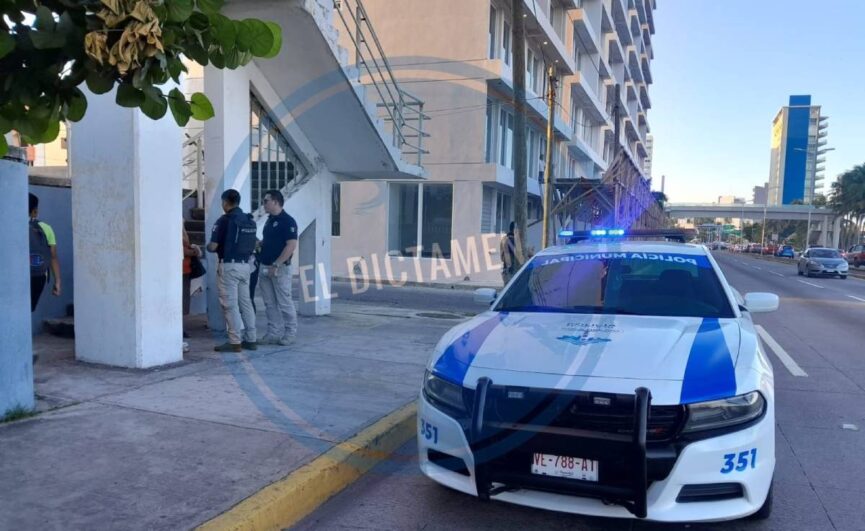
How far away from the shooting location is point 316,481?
12.6ft

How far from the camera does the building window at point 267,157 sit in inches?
362

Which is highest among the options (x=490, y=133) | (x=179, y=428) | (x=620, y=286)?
(x=490, y=133)

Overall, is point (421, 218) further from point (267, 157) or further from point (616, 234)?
point (616, 234)

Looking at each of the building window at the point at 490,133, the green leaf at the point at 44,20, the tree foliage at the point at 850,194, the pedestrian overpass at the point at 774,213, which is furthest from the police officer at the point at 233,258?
the tree foliage at the point at 850,194

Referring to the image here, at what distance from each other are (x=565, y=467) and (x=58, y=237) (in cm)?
751

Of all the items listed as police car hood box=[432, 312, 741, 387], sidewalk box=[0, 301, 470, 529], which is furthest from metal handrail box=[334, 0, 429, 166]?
police car hood box=[432, 312, 741, 387]

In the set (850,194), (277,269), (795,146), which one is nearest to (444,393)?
(277,269)

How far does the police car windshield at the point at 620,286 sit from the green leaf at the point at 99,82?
3278mm

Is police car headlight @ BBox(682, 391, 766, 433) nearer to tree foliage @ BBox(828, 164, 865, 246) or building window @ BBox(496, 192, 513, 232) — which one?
building window @ BBox(496, 192, 513, 232)

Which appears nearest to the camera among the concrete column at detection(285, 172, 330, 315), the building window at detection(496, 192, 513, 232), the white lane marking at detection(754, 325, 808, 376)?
the white lane marking at detection(754, 325, 808, 376)

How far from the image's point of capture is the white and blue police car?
293cm

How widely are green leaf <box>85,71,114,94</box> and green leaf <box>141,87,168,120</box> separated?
0.10 m

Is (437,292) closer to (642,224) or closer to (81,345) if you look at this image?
(81,345)

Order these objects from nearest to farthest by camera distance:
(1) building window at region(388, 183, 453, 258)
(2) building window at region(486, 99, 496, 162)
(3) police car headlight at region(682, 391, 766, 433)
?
1. (3) police car headlight at region(682, 391, 766, 433)
2. (2) building window at region(486, 99, 496, 162)
3. (1) building window at region(388, 183, 453, 258)
